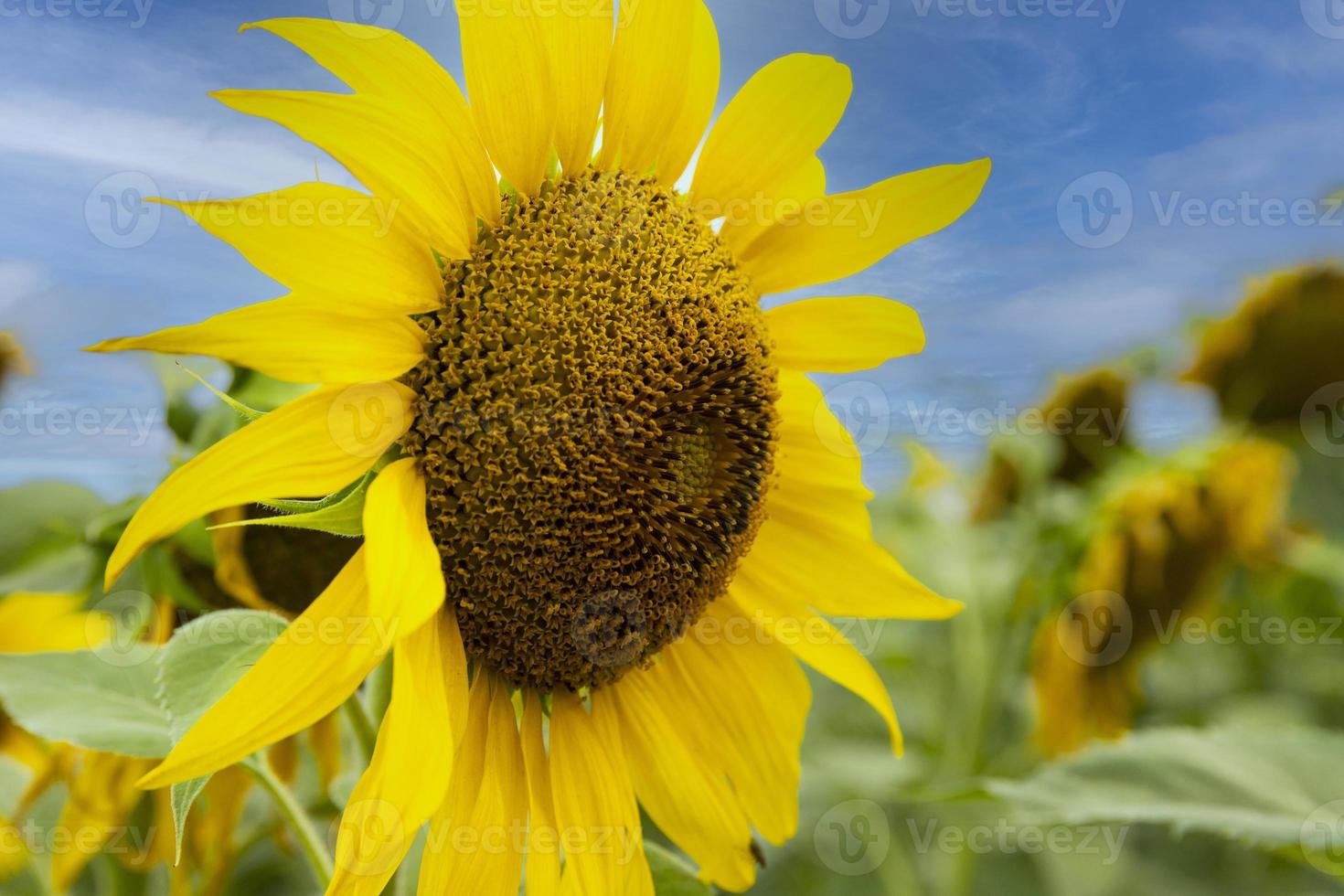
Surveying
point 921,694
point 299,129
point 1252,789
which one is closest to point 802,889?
point 921,694

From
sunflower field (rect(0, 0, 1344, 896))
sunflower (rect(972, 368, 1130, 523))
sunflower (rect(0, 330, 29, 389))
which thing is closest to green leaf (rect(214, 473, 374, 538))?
sunflower field (rect(0, 0, 1344, 896))

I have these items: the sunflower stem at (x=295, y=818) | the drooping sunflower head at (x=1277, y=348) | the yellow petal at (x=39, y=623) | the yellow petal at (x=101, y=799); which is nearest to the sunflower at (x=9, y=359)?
the yellow petal at (x=39, y=623)

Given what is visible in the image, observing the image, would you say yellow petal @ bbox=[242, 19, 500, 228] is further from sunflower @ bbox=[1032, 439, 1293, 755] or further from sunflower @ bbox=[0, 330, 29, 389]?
sunflower @ bbox=[1032, 439, 1293, 755]

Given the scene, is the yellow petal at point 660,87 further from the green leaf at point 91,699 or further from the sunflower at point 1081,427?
the sunflower at point 1081,427

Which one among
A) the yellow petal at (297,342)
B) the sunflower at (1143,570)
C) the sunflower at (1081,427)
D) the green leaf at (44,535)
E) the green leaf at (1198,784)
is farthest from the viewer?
the sunflower at (1081,427)

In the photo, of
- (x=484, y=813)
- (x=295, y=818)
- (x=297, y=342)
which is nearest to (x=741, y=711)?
(x=484, y=813)

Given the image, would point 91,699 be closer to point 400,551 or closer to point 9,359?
point 400,551

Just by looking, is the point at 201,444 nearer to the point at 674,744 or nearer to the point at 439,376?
the point at 439,376
